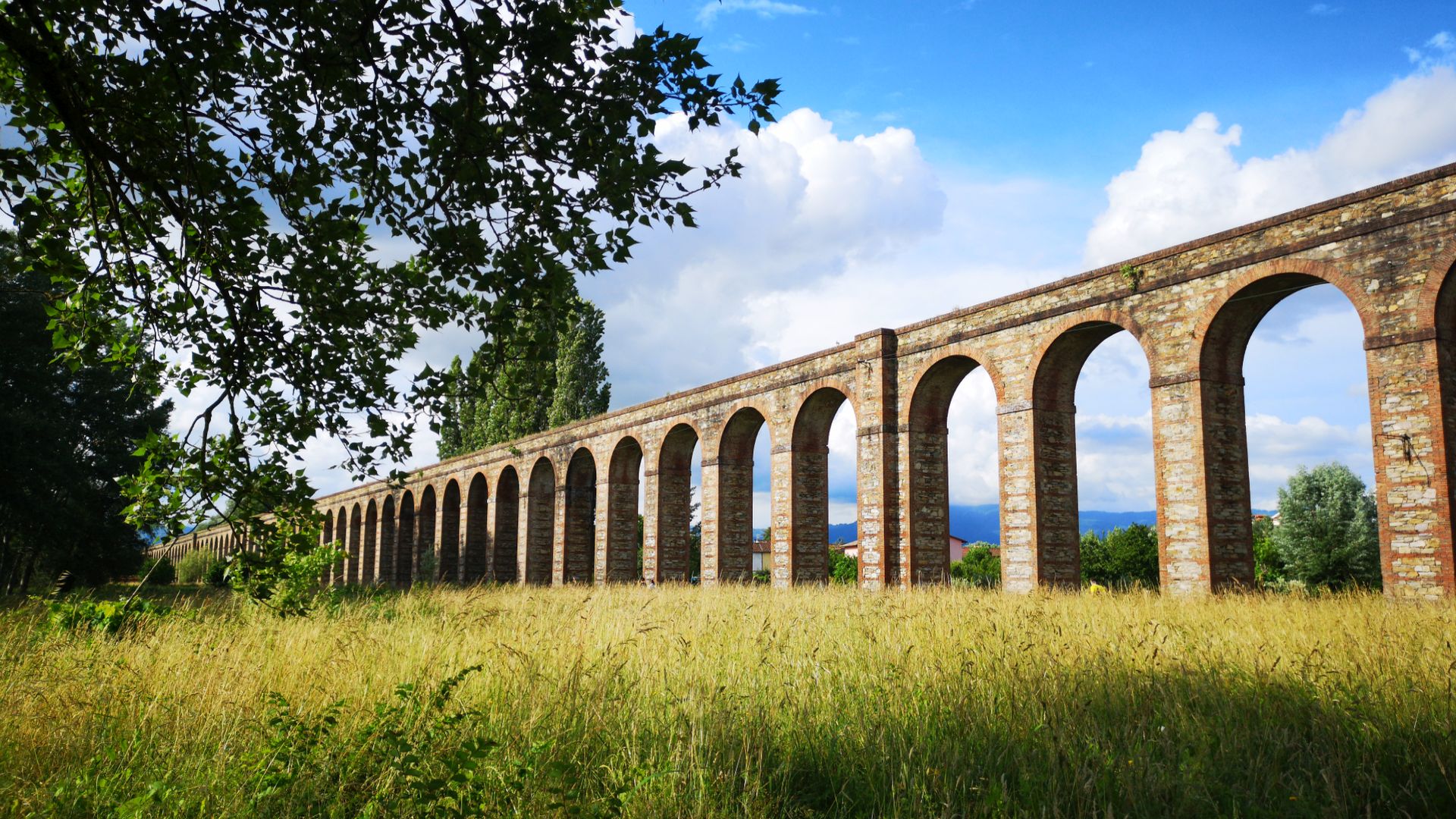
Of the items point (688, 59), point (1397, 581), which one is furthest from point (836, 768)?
point (1397, 581)

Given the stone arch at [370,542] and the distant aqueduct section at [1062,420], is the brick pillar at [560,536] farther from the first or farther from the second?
the stone arch at [370,542]

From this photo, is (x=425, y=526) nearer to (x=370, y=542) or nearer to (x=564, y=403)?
(x=370, y=542)

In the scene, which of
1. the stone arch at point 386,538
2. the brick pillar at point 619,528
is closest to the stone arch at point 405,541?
the stone arch at point 386,538

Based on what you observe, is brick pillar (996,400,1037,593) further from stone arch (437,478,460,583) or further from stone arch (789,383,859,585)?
stone arch (437,478,460,583)

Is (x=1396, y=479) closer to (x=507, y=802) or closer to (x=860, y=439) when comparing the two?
(x=860, y=439)

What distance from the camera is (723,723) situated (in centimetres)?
426

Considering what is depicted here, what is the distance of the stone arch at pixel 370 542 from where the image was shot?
44.1 m

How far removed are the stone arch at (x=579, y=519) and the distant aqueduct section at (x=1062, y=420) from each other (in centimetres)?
156

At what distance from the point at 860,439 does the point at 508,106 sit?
1455 cm

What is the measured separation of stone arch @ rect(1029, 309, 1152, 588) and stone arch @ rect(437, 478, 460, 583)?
2627 centimetres

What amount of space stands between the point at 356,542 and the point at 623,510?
28323 millimetres

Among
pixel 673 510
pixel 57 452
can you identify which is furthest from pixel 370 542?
pixel 673 510

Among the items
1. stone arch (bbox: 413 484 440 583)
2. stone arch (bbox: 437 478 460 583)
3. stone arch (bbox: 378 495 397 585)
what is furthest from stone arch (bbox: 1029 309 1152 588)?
stone arch (bbox: 378 495 397 585)

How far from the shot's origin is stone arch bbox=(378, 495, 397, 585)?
42.8 m
